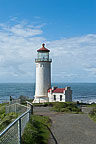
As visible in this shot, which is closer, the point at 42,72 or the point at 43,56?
the point at 42,72

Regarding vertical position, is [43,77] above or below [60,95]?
above

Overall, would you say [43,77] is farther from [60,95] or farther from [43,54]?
[60,95]

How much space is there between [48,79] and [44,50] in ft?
12.0

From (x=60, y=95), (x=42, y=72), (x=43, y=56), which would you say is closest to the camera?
(x=60, y=95)

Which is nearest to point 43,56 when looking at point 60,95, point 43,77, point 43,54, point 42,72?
point 43,54

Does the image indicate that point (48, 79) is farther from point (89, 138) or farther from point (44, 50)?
point (89, 138)

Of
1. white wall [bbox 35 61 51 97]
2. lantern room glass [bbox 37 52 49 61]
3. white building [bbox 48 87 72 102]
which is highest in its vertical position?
lantern room glass [bbox 37 52 49 61]

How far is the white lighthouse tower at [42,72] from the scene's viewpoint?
26.4 metres

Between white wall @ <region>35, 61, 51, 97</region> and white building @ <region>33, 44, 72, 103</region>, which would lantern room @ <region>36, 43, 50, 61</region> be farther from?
white wall @ <region>35, 61, 51, 97</region>

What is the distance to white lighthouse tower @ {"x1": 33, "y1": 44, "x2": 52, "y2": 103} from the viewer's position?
26375 mm

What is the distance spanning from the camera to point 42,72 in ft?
86.9

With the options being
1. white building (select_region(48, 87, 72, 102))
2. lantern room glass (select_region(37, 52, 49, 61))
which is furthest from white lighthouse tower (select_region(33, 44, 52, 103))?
white building (select_region(48, 87, 72, 102))

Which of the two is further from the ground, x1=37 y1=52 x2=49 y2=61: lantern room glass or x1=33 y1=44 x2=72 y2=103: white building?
x1=37 y1=52 x2=49 y2=61: lantern room glass

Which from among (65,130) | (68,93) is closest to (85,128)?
(65,130)
